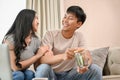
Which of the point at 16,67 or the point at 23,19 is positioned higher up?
the point at 23,19

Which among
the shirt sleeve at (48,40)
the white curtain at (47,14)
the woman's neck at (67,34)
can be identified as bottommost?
the shirt sleeve at (48,40)

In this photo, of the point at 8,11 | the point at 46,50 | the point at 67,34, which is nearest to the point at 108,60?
the point at 67,34

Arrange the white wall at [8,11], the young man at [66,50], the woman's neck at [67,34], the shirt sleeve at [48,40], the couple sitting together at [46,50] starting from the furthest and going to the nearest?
the white wall at [8,11] < the woman's neck at [67,34] < the shirt sleeve at [48,40] < the young man at [66,50] < the couple sitting together at [46,50]

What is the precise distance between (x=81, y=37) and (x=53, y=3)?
1.28m

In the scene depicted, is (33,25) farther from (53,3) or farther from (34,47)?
(53,3)

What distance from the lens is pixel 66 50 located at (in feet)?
6.81

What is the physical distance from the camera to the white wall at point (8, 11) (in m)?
3.30

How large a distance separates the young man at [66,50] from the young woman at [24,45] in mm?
106

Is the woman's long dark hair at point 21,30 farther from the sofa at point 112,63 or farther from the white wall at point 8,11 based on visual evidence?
the white wall at point 8,11

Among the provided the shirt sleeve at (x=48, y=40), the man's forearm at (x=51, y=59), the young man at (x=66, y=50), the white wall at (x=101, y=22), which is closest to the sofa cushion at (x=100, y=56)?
the young man at (x=66, y=50)

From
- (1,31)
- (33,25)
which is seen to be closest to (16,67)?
(33,25)

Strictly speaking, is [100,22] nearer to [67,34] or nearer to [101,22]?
[101,22]

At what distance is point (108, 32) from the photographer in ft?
12.9

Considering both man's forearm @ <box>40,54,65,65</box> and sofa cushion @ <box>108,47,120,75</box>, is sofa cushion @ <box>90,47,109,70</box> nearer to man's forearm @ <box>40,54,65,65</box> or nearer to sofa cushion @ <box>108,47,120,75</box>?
sofa cushion @ <box>108,47,120,75</box>
